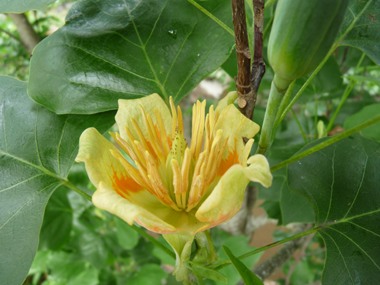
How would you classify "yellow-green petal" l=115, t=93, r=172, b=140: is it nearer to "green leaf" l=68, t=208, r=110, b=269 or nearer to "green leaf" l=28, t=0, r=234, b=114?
"green leaf" l=28, t=0, r=234, b=114

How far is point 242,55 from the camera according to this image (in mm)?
361

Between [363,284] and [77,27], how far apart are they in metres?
0.60

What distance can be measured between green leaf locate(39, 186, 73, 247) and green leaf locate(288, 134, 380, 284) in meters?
0.75

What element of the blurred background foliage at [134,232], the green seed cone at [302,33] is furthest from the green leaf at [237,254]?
the green seed cone at [302,33]

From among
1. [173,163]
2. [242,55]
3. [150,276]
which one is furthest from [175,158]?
[150,276]

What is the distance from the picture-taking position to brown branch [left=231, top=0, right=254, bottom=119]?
0.34 metres

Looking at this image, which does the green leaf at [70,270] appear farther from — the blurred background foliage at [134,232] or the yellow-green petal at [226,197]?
the yellow-green petal at [226,197]

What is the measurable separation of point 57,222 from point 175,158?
0.68m

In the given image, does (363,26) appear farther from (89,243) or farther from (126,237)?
(89,243)

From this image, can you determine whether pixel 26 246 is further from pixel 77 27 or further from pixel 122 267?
pixel 122 267

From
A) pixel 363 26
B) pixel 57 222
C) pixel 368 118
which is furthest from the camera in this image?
pixel 57 222

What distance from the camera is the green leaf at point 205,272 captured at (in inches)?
15.4

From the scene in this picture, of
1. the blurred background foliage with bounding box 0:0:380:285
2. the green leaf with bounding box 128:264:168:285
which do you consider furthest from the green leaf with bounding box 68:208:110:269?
the green leaf with bounding box 128:264:168:285

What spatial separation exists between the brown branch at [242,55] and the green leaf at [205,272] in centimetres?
23
